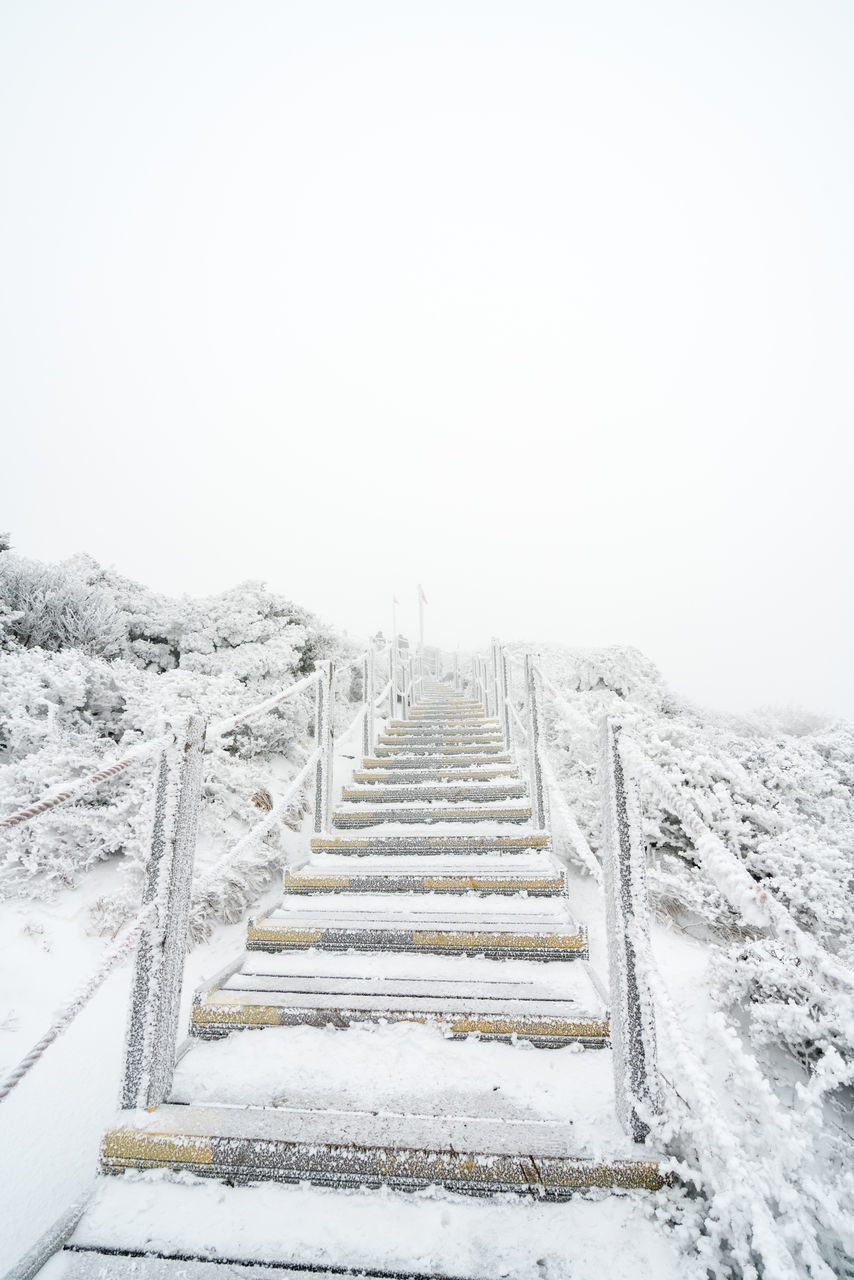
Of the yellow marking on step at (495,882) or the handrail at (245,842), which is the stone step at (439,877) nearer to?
the yellow marking on step at (495,882)

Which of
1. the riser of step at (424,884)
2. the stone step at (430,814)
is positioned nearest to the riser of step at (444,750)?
the stone step at (430,814)

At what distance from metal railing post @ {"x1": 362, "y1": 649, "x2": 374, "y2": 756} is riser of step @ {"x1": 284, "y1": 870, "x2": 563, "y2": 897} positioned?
256cm

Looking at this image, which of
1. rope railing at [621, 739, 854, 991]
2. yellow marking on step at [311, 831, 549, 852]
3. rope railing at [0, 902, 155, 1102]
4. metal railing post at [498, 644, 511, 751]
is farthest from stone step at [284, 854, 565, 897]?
metal railing post at [498, 644, 511, 751]

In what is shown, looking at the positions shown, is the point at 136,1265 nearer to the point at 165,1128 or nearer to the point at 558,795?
the point at 165,1128

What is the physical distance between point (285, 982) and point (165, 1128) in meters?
0.79

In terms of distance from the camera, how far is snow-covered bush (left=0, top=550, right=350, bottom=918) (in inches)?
151

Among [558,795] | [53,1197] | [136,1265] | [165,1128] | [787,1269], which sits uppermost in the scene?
[558,795]

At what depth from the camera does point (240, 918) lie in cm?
402

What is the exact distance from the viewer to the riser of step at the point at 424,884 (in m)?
3.29

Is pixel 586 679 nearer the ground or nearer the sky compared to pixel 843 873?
nearer the sky

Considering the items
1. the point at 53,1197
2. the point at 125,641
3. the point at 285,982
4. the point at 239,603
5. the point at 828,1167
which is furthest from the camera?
the point at 239,603

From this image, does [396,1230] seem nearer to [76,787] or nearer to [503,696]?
[76,787]

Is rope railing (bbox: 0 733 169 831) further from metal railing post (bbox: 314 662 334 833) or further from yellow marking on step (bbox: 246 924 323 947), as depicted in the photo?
metal railing post (bbox: 314 662 334 833)

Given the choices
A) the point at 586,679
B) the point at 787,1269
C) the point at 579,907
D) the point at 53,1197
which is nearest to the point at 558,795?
the point at 579,907
